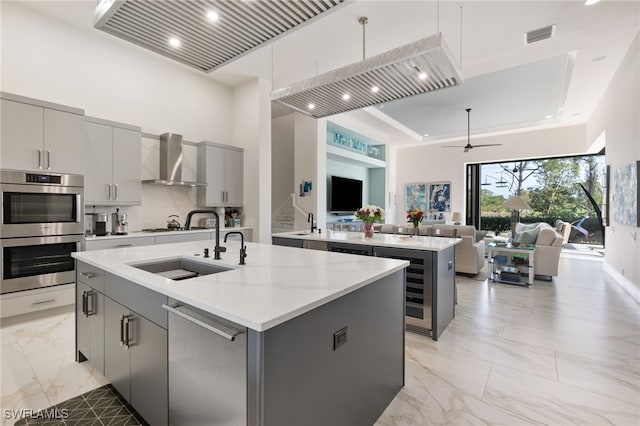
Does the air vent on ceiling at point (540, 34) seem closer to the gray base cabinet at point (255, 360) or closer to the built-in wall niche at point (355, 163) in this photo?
the gray base cabinet at point (255, 360)

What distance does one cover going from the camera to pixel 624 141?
4406 millimetres

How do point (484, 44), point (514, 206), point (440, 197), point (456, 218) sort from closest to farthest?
point (484, 44)
point (514, 206)
point (456, 218)
point (440, 197)

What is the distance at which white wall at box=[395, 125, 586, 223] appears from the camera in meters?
7.94

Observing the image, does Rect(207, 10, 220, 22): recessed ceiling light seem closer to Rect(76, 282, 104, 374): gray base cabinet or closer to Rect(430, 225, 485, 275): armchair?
Rect(76, 282, 104, 374): gray base cabinet

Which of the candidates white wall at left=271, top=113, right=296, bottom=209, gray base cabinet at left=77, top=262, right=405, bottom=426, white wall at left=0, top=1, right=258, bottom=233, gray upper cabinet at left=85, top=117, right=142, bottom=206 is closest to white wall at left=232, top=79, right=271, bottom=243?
white wall at left=0, top=1, right=258, bottom=233

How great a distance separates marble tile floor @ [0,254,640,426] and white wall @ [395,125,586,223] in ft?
18.5

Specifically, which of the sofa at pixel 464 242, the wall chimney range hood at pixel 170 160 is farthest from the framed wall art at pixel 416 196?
the wall chimney range hood at pixel 170 160

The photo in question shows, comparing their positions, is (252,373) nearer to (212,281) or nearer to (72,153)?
(212,281)

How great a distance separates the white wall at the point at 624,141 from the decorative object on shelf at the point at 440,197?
423 cm

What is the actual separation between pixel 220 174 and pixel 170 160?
2.56 ft

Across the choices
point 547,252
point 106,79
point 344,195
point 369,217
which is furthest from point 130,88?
point 547,252

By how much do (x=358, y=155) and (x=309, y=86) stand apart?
214 inches

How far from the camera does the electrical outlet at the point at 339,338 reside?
141 cm

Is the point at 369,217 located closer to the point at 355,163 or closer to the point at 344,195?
the point at 344,195
